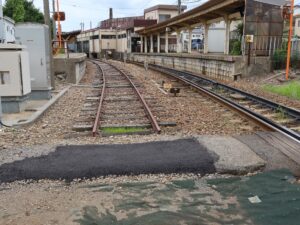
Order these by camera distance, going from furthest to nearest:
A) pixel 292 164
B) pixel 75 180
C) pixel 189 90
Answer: pixel 189 90 < pixel 292 164 < pixel 75 180

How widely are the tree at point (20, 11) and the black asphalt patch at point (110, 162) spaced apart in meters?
31.8

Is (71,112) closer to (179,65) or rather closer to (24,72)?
(24,72)

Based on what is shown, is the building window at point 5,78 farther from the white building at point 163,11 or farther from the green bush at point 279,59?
the white building at point 163,11

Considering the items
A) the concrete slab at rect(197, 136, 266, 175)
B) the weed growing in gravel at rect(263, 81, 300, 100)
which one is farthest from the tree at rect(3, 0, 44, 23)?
the concrete slab at rect(197, 136, 266, 175)

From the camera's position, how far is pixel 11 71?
9.10 meters

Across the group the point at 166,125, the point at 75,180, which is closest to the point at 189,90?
the point at 166,125

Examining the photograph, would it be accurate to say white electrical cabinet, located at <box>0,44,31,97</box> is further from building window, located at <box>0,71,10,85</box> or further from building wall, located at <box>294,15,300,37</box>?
building wall, located at <box>294,15,300,37</box>

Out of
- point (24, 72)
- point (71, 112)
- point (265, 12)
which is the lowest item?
point (71, 112)

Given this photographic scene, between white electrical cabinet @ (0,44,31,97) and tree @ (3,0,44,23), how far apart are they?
27.4 m

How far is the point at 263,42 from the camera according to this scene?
1925cm

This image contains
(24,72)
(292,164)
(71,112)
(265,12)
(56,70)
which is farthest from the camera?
(265,12)

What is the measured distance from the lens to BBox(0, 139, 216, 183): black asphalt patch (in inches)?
198

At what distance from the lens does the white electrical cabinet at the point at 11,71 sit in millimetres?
9000

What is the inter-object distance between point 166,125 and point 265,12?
1329 cm
